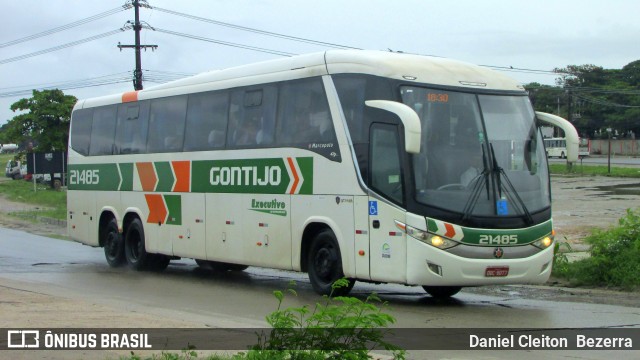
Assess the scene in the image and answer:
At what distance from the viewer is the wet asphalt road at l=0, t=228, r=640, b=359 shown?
35.6ft

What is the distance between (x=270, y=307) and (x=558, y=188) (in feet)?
115

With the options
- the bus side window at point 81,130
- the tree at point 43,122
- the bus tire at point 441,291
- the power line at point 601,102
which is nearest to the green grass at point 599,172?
the tree at point 43,122

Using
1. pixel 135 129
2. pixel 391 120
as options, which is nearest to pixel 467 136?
pixel 391 120

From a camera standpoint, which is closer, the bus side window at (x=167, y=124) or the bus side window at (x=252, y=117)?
the bus side window at (x=252, y=117)

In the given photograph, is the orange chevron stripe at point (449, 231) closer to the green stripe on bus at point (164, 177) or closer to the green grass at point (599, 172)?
the green stripe on bus at point (164, 177)

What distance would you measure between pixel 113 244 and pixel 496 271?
32.8ft

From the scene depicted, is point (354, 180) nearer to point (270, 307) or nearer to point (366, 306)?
point (270, 307)

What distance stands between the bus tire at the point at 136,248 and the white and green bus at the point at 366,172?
5.69 feet

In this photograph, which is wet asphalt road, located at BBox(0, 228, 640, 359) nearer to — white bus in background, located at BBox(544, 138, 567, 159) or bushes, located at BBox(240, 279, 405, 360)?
bushes, located at BBox(240, 279, 405, 360)

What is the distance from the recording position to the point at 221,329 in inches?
388

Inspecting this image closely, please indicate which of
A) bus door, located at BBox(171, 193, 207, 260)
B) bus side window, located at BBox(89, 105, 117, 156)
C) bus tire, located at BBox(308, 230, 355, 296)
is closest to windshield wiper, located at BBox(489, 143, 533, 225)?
bus tire, located at BBox(308, 230, 355, 296)

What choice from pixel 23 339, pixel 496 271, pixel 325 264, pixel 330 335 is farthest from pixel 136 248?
pixel 330 335

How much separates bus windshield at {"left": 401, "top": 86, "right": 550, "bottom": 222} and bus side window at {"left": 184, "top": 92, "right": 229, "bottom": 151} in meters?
4.44

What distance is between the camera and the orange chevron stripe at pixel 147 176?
1762 centimetres
